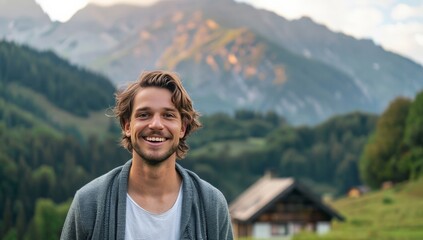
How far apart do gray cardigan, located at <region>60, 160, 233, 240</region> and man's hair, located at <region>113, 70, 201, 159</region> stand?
121mm

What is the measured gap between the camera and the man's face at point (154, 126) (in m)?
3.72

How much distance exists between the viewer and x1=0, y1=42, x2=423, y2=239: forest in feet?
294

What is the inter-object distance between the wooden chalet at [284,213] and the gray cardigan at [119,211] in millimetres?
47389

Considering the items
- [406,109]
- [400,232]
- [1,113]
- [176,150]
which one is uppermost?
[1,113]

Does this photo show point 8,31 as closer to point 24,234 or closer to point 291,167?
point 291,167

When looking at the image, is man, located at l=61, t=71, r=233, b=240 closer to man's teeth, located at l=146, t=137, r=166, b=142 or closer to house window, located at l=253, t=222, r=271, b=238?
man's teeth, located at l=146, t=137, r=166, b=142

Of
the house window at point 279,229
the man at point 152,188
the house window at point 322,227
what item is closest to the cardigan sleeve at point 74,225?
the man at point 152,188

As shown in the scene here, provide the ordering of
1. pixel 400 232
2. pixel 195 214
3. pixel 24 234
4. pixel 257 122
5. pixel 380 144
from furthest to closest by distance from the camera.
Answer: pixel 257 122 < pixel 24 234 < pixel 380 144 < pixel 400 232 < pixel 195 214

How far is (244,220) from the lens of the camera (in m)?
51.9

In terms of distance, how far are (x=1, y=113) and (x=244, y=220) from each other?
376ft

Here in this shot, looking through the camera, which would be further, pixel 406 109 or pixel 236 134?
pixel 236 134

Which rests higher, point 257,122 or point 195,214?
point 257,122

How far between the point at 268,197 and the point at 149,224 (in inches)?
1938

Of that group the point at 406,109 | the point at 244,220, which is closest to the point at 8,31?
the point at 406,109
